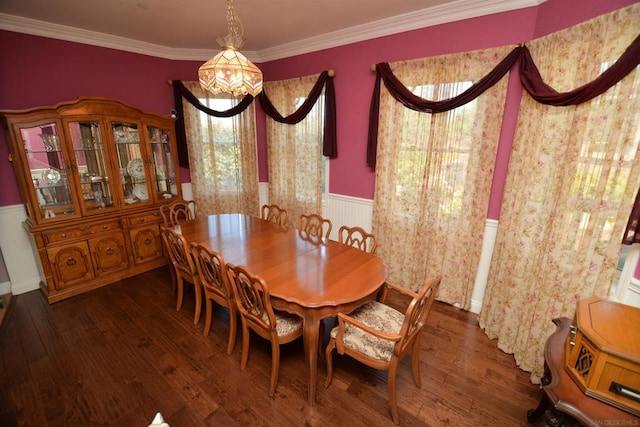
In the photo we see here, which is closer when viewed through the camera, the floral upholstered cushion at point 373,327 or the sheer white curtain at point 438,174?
the floral upholstered cushion at point 373,327

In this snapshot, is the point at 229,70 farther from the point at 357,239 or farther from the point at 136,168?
the point at 136,168

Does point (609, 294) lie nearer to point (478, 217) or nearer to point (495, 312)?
point (495, 312)

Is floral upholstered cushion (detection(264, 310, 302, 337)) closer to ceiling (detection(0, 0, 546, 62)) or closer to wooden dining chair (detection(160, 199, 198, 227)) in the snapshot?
wooden dining chair (detection(160, 199, 198, 227))

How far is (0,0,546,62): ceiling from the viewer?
2.38 metres

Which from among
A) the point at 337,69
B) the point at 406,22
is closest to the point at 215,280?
the point at 337,69

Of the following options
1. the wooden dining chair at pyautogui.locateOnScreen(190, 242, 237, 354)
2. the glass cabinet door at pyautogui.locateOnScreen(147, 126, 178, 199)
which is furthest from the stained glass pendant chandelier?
the glass cabinet door at pyautogui.locateOnScreen(147, 126, 178, 199)

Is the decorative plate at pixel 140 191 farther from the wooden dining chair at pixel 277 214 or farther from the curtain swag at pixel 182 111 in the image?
the wooden dining chair at pixel 277 214

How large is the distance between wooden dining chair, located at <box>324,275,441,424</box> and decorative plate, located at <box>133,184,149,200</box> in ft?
9.82

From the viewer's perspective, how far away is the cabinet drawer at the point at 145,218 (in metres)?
3.25

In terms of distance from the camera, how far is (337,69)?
327cm

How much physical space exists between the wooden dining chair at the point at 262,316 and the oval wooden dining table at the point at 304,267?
0.30 ft

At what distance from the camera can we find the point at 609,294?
1.64 meters

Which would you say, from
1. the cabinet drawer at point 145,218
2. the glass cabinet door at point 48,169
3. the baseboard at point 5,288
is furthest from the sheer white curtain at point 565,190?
the baseboard at point 5,288

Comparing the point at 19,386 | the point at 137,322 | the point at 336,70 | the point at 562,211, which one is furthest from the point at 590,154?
the point at 19,386
